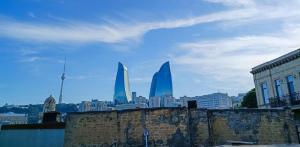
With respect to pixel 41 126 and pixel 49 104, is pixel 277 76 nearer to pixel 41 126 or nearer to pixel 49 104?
pixel 41 126

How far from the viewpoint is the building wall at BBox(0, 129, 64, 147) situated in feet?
61.9

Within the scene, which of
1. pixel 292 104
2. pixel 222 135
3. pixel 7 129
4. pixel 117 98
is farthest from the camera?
pixel 117 98

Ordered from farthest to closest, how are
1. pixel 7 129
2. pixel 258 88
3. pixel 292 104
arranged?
pixel 258 88
pixel 292 104
pixel 7 129

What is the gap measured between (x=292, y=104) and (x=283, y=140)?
31.1 feet

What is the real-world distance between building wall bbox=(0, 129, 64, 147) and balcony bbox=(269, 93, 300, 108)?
18.4m

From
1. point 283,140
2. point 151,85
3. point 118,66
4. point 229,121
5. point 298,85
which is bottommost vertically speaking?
point 283,140

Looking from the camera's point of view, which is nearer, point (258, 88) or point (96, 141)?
point (96, 141)

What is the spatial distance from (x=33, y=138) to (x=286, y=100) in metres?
20.6

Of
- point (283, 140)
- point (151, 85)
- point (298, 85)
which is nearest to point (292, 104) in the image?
point (298, 85)

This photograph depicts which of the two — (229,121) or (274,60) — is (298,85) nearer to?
(274,60)

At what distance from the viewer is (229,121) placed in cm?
1438

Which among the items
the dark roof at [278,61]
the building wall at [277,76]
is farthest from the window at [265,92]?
the dark roof at [278,61]

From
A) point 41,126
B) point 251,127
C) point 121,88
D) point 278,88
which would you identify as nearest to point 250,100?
point 278,88

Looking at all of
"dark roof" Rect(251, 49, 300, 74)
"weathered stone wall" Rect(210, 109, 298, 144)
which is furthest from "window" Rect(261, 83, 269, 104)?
"weathered stone wall" Rect(210, 109, 298, 144)
